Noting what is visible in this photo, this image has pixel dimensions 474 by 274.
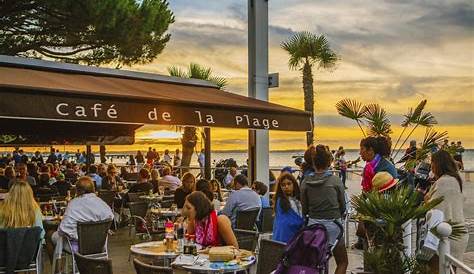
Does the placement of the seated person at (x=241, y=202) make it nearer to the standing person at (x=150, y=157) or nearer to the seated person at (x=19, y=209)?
the seated person at (x=19, y=209)

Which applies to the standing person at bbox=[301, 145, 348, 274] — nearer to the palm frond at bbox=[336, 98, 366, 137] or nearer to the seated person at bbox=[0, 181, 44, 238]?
the palm frond at bbox=[336, 98, 366, 137]

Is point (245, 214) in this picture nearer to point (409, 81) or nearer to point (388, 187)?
point (388, 187)

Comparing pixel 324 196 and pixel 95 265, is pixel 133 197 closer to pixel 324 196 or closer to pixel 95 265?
pixel 324 196

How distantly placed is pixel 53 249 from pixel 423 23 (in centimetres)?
1410

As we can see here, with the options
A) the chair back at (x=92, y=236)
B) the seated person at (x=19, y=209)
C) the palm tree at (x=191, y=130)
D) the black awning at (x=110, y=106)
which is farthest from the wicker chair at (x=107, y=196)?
the palm tree at (x=191, y=130)

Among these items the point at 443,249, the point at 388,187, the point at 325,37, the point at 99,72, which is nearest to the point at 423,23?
the point at 325,37

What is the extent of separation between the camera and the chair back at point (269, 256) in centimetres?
466

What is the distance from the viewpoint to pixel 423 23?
57.9 ft

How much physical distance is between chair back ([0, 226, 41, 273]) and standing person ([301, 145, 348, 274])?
9.09 feet

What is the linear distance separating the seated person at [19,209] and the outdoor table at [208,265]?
1944 millimetres

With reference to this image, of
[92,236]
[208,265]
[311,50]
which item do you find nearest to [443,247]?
[208,265]

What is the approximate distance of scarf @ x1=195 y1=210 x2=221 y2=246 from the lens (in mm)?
5406

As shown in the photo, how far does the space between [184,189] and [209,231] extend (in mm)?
3222

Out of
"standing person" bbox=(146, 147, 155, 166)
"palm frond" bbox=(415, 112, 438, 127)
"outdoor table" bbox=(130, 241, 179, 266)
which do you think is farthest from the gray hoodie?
"standing person" bbox=(146, 147, 155, 166)
